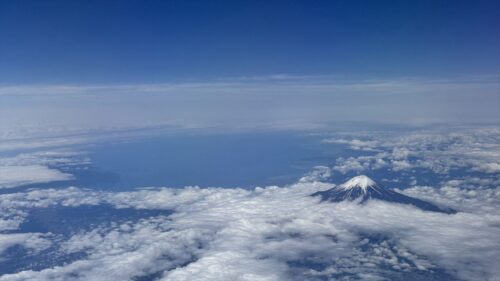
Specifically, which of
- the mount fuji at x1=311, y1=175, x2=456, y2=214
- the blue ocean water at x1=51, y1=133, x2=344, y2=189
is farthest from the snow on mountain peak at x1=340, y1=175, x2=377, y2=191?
the blue ocean water at x1=51, y1=133, x2=344, y2=189

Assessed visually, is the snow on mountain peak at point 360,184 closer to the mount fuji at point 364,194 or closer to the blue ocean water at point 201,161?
the mount fuji at point 364,194

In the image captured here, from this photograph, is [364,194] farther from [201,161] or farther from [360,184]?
[201,161]

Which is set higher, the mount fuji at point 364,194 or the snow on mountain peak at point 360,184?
the snow on mountain peak at point 360,184

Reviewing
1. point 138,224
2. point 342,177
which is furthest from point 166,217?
point 342,177

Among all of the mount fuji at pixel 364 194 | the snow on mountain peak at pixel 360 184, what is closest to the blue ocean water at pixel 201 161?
the mount fuji at pixel 364 194

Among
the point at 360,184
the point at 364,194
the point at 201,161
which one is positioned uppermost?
the point at 360,184

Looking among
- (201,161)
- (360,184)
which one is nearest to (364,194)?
(360,184)

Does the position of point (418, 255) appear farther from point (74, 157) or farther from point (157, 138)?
point (157, 138)

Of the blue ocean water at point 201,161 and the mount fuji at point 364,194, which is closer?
the mount fuji at point 364,194
